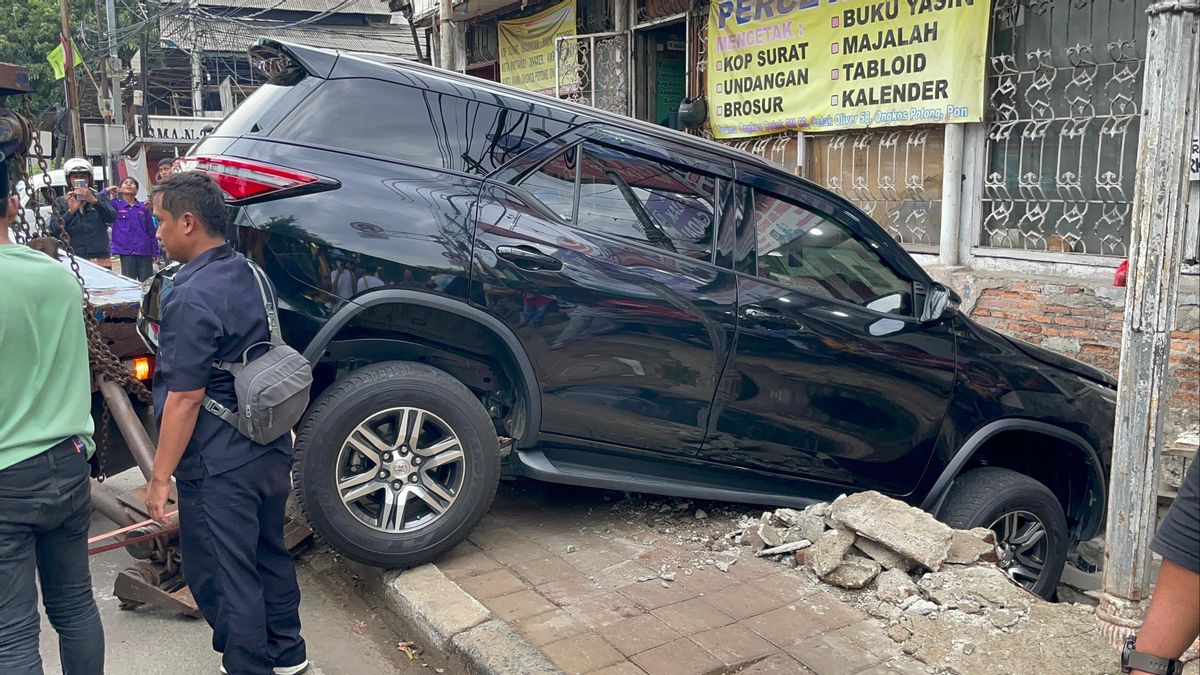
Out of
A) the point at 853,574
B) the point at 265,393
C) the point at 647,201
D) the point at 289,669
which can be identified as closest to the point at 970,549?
the point at 853,574

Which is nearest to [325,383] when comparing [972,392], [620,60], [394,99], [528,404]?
[528,404]

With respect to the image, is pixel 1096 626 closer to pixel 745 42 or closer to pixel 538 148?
pixel 538 148

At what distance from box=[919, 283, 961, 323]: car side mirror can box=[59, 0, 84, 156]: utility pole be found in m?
21.3

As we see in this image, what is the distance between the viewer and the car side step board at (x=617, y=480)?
4.21m

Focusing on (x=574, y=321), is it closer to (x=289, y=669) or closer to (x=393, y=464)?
(x=393, y=464)

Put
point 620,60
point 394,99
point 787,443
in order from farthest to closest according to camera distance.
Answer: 1. point 620,60
2. point 787,443
3. point 394,99

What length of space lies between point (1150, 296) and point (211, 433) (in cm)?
325

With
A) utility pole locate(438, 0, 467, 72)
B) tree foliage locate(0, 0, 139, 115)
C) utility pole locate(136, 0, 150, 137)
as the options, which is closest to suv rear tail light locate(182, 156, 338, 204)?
utility pole locate(438, 0, 467, 72)

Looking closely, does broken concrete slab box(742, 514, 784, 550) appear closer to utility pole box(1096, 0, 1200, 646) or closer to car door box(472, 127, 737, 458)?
car door box(472, 127, 737, 458)

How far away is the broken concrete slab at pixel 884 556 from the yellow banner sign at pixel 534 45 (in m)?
9.06

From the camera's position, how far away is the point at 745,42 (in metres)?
9.49

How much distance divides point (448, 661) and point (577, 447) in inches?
43.2

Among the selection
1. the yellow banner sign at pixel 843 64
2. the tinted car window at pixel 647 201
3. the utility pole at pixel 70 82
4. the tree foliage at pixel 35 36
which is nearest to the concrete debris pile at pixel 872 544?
the tinted car window at pixel 647 201

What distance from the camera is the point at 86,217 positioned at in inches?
471
